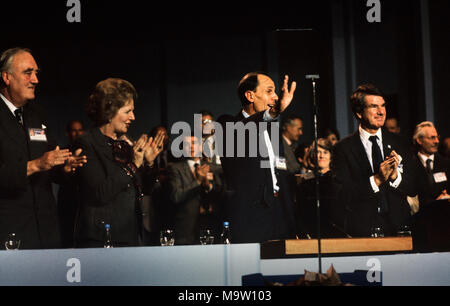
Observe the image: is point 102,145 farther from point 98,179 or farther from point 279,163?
point 279,163

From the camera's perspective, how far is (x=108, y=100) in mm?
3299

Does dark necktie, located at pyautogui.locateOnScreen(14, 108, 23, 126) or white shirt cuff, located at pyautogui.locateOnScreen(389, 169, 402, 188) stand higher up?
dark necktie, located at pyautogui.locateOnScreen(14, 108, 23, 126)

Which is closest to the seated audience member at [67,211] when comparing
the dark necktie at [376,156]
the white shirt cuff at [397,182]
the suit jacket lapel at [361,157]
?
the suit jacket lapel at [361,157]

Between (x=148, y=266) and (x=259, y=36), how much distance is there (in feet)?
20.2

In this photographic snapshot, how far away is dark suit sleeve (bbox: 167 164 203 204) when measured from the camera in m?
5.05

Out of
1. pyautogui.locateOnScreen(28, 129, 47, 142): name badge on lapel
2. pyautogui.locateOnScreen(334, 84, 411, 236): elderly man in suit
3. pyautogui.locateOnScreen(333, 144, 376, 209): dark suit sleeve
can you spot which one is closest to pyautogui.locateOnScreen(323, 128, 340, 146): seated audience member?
pyautogui.locateOnScreen(334, 84, 411, 236): elderly man in suit

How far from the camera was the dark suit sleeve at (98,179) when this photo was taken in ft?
10.3

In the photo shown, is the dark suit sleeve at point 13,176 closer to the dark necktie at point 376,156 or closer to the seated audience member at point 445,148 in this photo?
the dark necktie at point 376,156

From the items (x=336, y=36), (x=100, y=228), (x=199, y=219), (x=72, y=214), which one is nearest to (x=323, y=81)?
(x=336, y=36)

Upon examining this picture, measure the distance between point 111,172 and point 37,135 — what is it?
1.60 ft

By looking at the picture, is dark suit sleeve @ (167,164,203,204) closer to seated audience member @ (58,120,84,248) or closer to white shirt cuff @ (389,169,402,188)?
seated audience member @ (58,120,84,248)

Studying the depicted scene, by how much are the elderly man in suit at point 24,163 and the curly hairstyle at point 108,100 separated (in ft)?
0.94

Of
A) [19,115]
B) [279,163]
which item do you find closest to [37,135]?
[19,115]

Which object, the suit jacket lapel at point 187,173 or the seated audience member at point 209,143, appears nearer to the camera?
the suit jacket lapel at point 187,173
